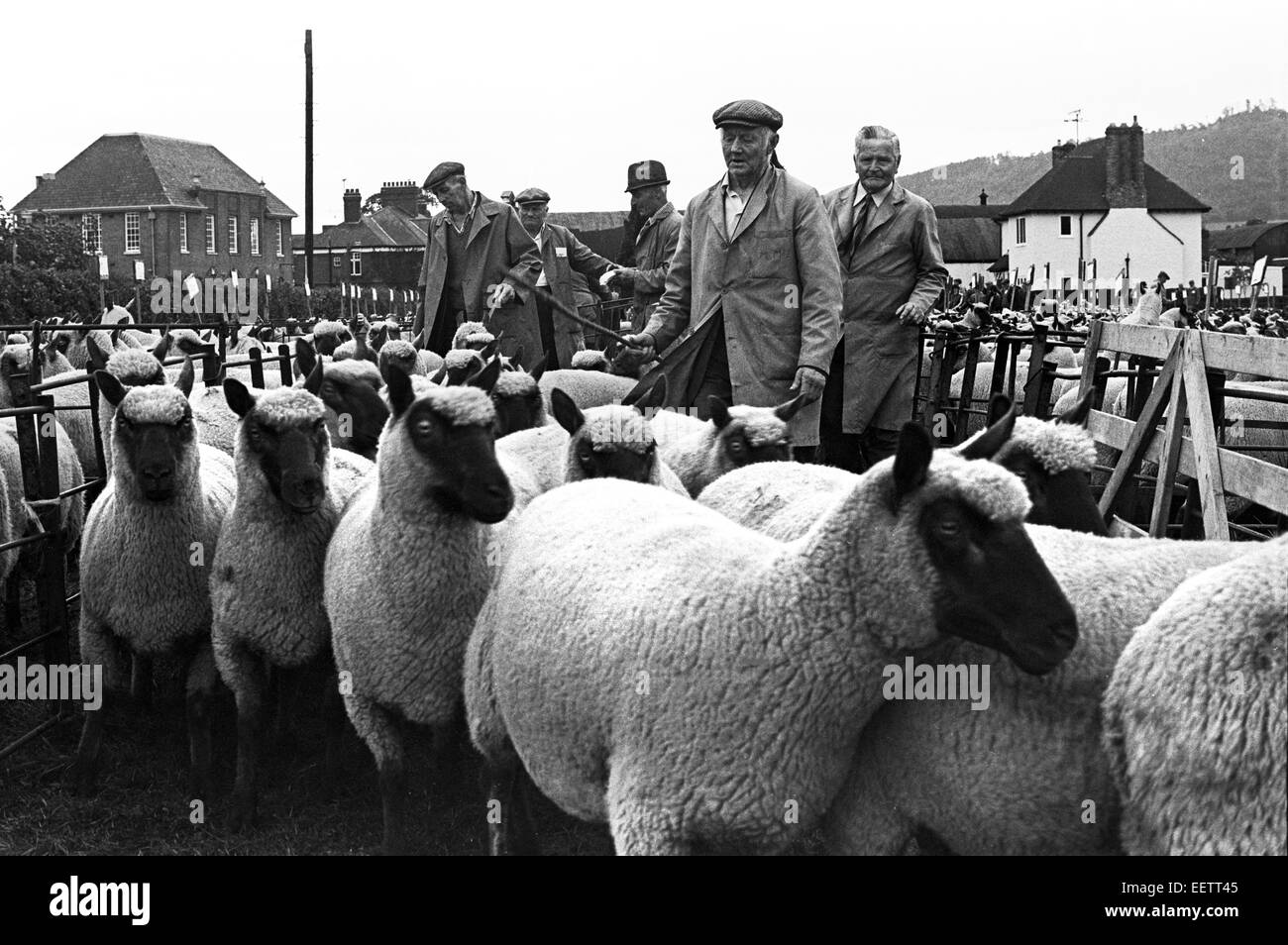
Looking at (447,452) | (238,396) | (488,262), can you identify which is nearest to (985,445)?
(447,452)

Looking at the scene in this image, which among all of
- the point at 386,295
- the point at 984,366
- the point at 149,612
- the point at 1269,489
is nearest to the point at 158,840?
the point at 149,612

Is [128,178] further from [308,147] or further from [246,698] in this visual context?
[246,698]

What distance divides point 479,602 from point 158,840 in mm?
1578

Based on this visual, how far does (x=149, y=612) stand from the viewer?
19.2ft

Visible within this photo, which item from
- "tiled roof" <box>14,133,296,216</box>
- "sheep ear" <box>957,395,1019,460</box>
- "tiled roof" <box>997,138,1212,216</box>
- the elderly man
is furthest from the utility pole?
"tiled roof" <box>997,138,1212,216</box>

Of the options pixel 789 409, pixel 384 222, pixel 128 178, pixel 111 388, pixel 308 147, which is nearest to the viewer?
pixel 111 388

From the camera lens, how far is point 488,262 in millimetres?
10422

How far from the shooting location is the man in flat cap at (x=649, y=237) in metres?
10.4

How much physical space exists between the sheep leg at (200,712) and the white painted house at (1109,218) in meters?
73.3

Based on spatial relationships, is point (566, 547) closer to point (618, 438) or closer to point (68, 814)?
point (618, 438)

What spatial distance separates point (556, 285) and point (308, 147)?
22.8m

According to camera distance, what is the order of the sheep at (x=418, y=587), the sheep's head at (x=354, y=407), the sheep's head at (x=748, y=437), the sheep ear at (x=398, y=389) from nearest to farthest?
the sheep at (x=418, y=587) < the sheep ear at (x=398, y=389) < the sheep's head at (x=748, y=437) < the sheep's head at (x=354, y=407)

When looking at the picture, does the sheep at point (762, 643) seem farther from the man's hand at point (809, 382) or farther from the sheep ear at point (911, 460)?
the man's hand at point (809, 382)

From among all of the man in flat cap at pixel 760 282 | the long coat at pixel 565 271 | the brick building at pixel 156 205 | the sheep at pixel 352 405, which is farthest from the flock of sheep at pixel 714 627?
the brick building at pixel 156 205
